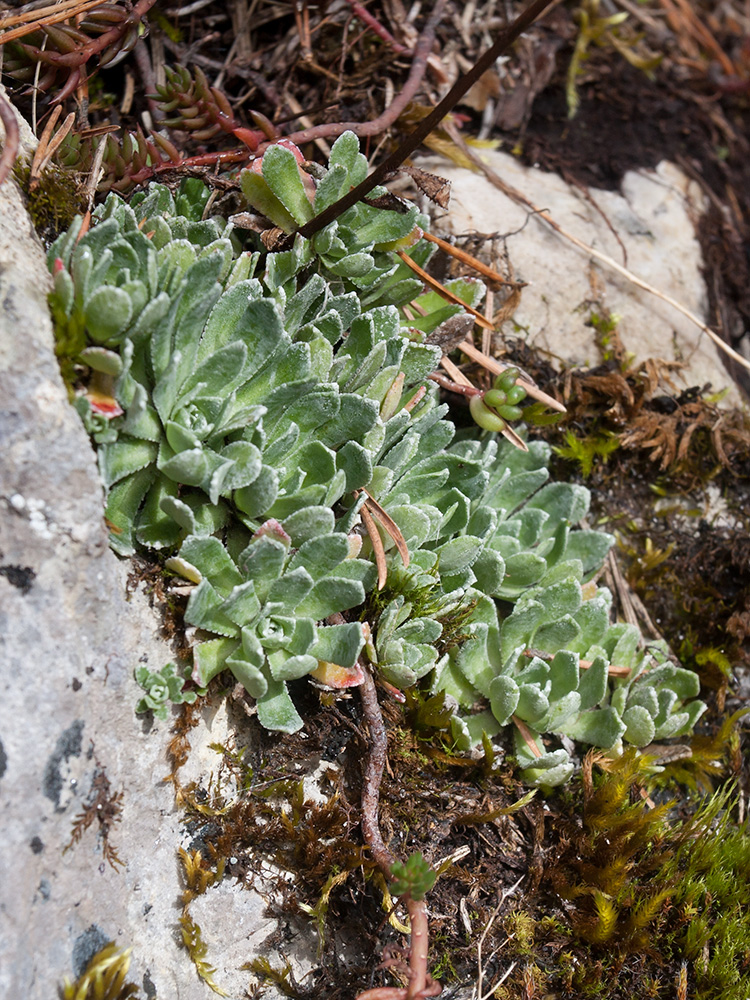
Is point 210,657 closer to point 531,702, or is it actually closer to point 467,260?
point 531,702

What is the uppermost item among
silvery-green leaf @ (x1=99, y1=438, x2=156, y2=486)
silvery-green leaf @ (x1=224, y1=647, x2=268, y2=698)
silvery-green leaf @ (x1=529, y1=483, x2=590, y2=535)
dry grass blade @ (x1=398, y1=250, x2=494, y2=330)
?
dry grass blade @ (x1=398, y1=250, x2=494, y2=330)

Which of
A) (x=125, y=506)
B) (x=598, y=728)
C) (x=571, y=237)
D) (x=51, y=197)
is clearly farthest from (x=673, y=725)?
(x=51, y=197)

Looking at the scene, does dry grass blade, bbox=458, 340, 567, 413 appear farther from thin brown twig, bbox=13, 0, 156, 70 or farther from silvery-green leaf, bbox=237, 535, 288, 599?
thin brown twig, bbox=13, 0, 156, 70

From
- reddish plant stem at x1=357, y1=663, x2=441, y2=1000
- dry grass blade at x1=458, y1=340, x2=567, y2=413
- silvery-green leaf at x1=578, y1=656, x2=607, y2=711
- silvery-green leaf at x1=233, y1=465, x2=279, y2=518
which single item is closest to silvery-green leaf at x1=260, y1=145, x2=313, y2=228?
dry grass blade at x1=458, y1=340, x2=567, y2=413

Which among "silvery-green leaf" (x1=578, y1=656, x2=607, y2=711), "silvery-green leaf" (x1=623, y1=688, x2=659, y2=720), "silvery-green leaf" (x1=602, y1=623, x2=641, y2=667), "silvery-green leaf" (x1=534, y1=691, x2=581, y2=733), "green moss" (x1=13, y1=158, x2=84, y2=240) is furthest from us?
"silvery-green leaf" (x1=602, y1=623, x2=641, y2=667)

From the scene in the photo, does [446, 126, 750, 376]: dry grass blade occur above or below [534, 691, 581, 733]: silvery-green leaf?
above

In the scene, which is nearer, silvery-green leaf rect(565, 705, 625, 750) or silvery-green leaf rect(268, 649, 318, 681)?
silvery-green leaf rect(268, 649, 318, 681)

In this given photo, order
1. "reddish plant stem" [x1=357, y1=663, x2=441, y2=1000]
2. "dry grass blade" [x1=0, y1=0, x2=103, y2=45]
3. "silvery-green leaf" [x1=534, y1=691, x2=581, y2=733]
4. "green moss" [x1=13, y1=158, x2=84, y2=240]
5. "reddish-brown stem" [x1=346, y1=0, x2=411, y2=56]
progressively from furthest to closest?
"reddish-brown stem" [x1=346, y1=0, x2=411, y2=56], "silvery-green leaf" [x1=534, y1=691, x2=581, y2=733], "dry grass blade" [x1=0, y1=0, x2=103, y2=45], "green moss" [x1=13, y1=158, x2=84, y2=240], "reddish plant stem" [x1=357, y1=663, x2=441, y2=1000]
